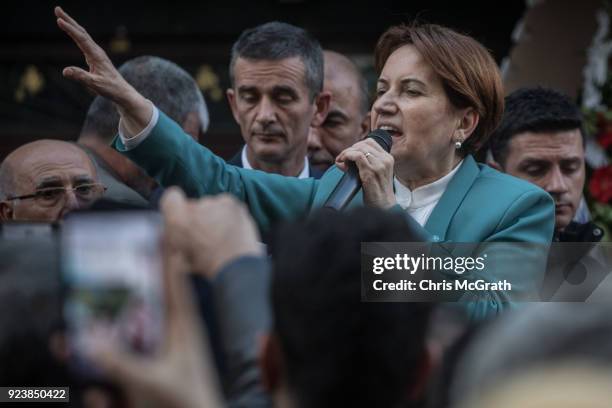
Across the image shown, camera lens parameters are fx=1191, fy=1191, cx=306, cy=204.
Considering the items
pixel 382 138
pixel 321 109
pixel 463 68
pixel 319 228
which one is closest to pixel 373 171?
pixel 382 138

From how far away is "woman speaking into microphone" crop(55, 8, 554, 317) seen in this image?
8.69 ft

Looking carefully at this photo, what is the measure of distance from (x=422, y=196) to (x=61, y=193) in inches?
37.6

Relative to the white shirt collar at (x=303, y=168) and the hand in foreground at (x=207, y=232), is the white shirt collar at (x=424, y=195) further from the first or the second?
the hand in foreground at (x=207, y=232)

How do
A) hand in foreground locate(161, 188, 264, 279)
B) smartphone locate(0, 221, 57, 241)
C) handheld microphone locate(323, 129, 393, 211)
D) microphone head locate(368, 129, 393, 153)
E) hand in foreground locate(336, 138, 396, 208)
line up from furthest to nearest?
microphone head locate(368, 129, 393, 153), hand in foreground locate(336, 138, 396, 208), handheld microphone locate(323, 129, 393, 211), smartphone locate(0, 221, 57, 241), hand in foreground locate(161, 188, 264, 279)

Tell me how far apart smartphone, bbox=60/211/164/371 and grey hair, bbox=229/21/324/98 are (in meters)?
2.16

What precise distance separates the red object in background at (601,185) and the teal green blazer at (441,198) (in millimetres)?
1787

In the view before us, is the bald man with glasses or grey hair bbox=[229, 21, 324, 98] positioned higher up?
grey hair bbox=[229, 21, 324, 98]

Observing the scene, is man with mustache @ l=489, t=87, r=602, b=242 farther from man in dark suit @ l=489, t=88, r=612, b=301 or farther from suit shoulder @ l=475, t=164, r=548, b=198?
suit shoulder @ l=475, t=164, r=548, b=198

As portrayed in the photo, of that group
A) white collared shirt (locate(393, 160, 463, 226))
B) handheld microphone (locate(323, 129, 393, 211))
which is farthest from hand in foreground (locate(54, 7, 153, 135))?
white collared shirt (locate(393, 160, 463, 226))

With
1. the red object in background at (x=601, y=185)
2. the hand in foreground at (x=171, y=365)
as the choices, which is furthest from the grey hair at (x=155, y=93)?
the hand in foreground at (x=171, y=365)

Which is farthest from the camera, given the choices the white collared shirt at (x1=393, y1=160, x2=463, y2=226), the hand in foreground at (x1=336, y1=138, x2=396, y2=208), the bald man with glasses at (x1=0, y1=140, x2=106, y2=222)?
the bald man with glasses at (x1=0, y1=140, x2=106, y2=222)

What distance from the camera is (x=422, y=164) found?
117 inches

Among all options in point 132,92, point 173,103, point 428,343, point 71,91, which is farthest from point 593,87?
point 428,343

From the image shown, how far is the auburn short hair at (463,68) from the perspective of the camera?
9.75ft
